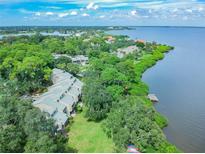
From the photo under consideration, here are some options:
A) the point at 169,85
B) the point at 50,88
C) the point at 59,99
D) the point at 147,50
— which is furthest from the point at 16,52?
the point at 147,50

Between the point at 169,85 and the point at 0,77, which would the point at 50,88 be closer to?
the point at 0,77

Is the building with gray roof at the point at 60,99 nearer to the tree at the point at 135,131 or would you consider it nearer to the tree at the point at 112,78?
the tree at the point at 112,78

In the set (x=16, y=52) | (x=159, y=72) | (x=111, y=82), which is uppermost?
(x=16, y=52)

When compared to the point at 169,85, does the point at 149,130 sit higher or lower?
higher

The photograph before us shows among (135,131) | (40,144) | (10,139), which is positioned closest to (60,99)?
(135,131)

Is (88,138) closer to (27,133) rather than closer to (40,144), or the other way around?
(27,133)

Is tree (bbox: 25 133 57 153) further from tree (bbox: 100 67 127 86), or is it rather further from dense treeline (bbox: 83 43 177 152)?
tree (bbox: 100 67 127 86)

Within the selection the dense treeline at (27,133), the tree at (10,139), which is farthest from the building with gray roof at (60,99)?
the tree at (10,139)

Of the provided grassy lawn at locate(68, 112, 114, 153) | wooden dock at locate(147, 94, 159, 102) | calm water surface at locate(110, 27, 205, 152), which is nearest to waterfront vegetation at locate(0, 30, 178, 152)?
grassy lawn at locate(68, 112, 114, 153)
